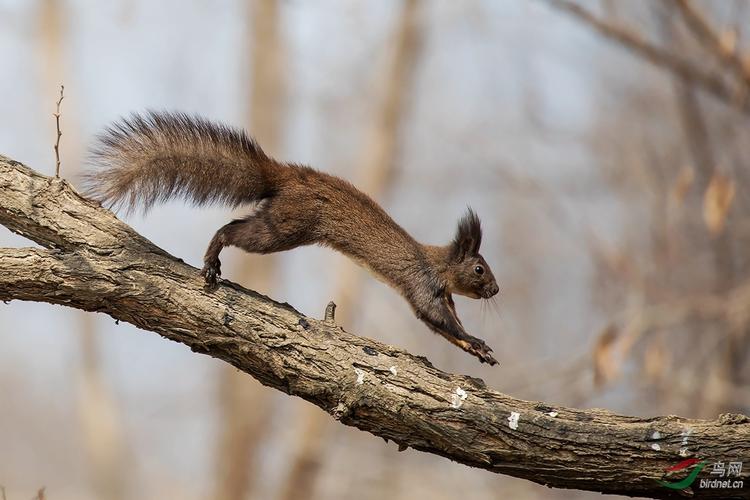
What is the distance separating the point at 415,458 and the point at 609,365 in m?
7.32

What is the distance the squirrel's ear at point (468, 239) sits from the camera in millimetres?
4785

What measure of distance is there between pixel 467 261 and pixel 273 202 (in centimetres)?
117

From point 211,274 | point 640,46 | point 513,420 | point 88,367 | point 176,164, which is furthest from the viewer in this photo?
point 88,367

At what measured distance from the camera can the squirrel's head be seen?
4.78 meters

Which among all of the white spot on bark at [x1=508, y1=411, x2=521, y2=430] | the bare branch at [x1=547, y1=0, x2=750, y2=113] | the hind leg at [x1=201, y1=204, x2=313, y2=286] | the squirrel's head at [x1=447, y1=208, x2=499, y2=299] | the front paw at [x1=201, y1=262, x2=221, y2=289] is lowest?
the white spot on bark at [x1=508, y1=411, x2=521, y2=430]

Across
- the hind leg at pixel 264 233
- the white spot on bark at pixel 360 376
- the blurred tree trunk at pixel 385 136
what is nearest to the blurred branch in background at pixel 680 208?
the blurred tree trunk at pixel 385 136

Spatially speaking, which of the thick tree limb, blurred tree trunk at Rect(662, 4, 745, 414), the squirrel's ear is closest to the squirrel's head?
the squirrel's ear

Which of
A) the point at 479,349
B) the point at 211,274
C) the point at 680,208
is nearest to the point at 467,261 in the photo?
the point at 479,349

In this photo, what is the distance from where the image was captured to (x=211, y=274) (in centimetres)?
350

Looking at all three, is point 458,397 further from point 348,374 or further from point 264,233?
point 264,233

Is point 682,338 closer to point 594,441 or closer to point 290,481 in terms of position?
point 290,481

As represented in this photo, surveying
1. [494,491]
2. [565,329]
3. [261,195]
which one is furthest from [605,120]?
[261,195]

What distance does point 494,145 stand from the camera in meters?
12.4

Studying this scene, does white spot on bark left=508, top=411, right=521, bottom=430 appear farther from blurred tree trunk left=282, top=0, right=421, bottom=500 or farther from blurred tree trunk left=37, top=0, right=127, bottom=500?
blurred tree trunk left=37, top=0, right=127, bottom=500
